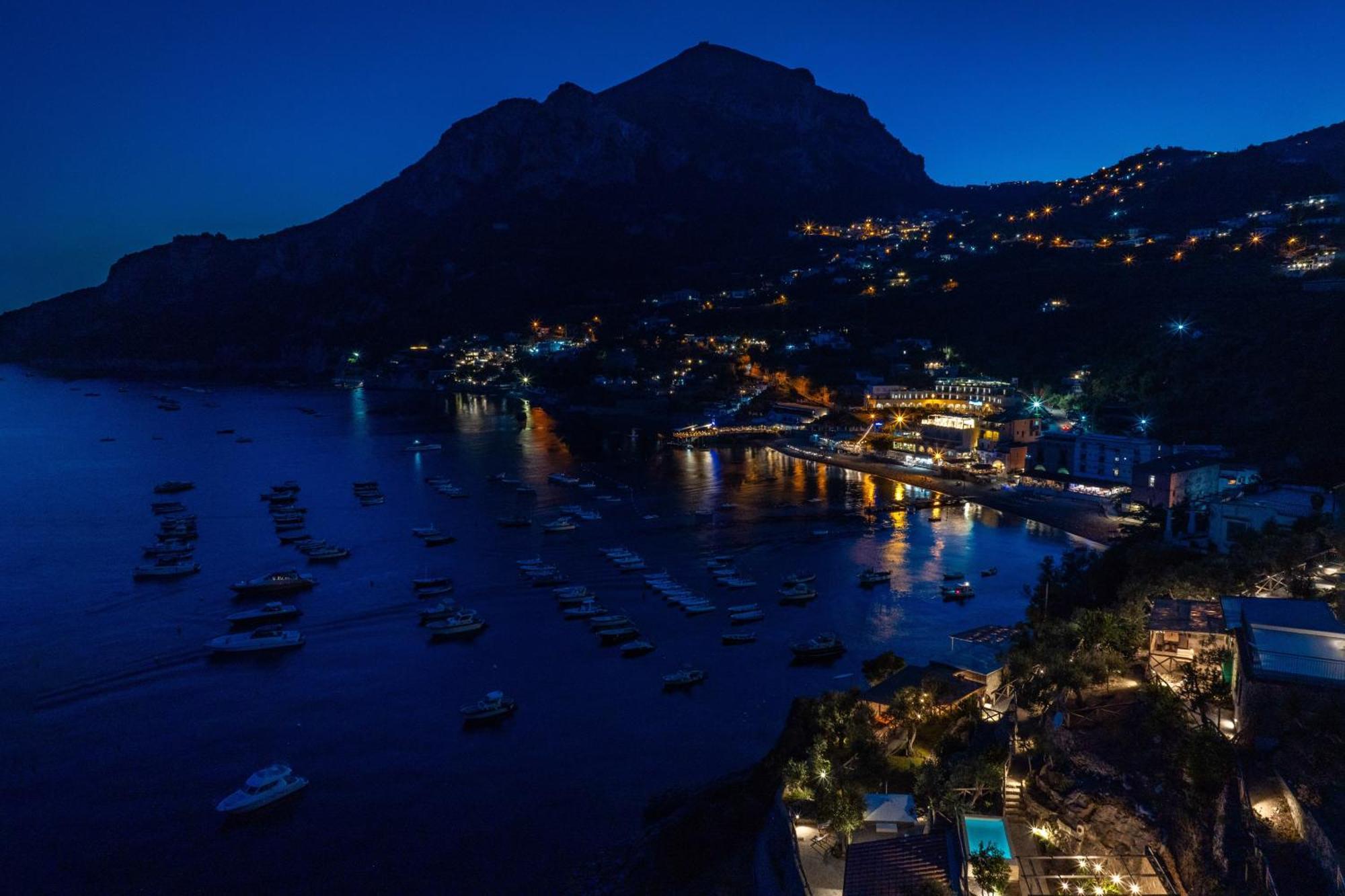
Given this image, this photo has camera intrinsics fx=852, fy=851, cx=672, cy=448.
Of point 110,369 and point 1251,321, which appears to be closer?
point 1251,321

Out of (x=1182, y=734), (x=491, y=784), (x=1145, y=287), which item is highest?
(x=1145, y=287)

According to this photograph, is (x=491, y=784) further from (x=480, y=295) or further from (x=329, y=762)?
(x=480, y=295)

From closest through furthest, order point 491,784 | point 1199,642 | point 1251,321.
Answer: point 1199,642, point 491,784, point 1251,321

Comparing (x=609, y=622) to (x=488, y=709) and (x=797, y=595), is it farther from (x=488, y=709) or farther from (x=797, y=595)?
(x=797, y=595)

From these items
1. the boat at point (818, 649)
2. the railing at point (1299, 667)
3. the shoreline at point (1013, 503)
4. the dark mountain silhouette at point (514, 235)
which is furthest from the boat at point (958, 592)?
the dark mountain silhouette at point (514, 235)

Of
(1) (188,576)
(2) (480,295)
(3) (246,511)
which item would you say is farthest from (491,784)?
(2) (480,295)
